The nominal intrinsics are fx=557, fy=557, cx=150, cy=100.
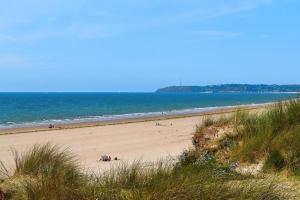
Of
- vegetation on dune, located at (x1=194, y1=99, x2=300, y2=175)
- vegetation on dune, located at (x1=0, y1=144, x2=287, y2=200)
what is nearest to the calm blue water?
vegetation on dune, located at (x1=194, y1=99, x2=300, y2=175)

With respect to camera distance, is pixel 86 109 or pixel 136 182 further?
pixel 86 109

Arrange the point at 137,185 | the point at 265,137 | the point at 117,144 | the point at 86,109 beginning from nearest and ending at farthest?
the point at 137,185 → the point at 265,137 → the point at 117,144 → the point at 86,109

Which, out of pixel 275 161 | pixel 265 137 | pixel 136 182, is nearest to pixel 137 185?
pixel 136 182

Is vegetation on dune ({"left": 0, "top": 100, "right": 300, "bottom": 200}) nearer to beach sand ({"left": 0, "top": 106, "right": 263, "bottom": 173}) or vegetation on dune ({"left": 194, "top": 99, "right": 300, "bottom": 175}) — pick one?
vegetation on dune ({"left": 194, "top": 99, "right": 300, "bottom": 175})

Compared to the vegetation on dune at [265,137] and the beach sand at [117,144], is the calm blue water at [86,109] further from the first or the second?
the beach sand at [117,144]

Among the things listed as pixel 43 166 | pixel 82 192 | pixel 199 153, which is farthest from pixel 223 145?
pixel 82 192

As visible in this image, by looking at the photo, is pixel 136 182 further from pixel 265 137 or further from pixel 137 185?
pixel 265 137

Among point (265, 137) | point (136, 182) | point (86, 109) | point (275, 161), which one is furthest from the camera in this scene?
point (86, 109)

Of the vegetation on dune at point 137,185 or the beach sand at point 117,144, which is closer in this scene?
the vegetation on dune at point 137,185

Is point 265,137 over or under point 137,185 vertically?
over

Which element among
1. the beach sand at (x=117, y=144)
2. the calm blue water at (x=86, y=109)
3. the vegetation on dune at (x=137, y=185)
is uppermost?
the vegetation on dune at (x=137, y=185)

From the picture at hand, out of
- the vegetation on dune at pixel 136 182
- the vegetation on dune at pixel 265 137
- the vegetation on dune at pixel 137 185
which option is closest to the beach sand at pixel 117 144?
the vegetation on dune at pixel 265 137

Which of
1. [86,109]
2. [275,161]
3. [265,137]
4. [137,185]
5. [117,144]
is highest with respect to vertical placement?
[265,137]

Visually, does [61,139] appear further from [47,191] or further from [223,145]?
[47,191]
